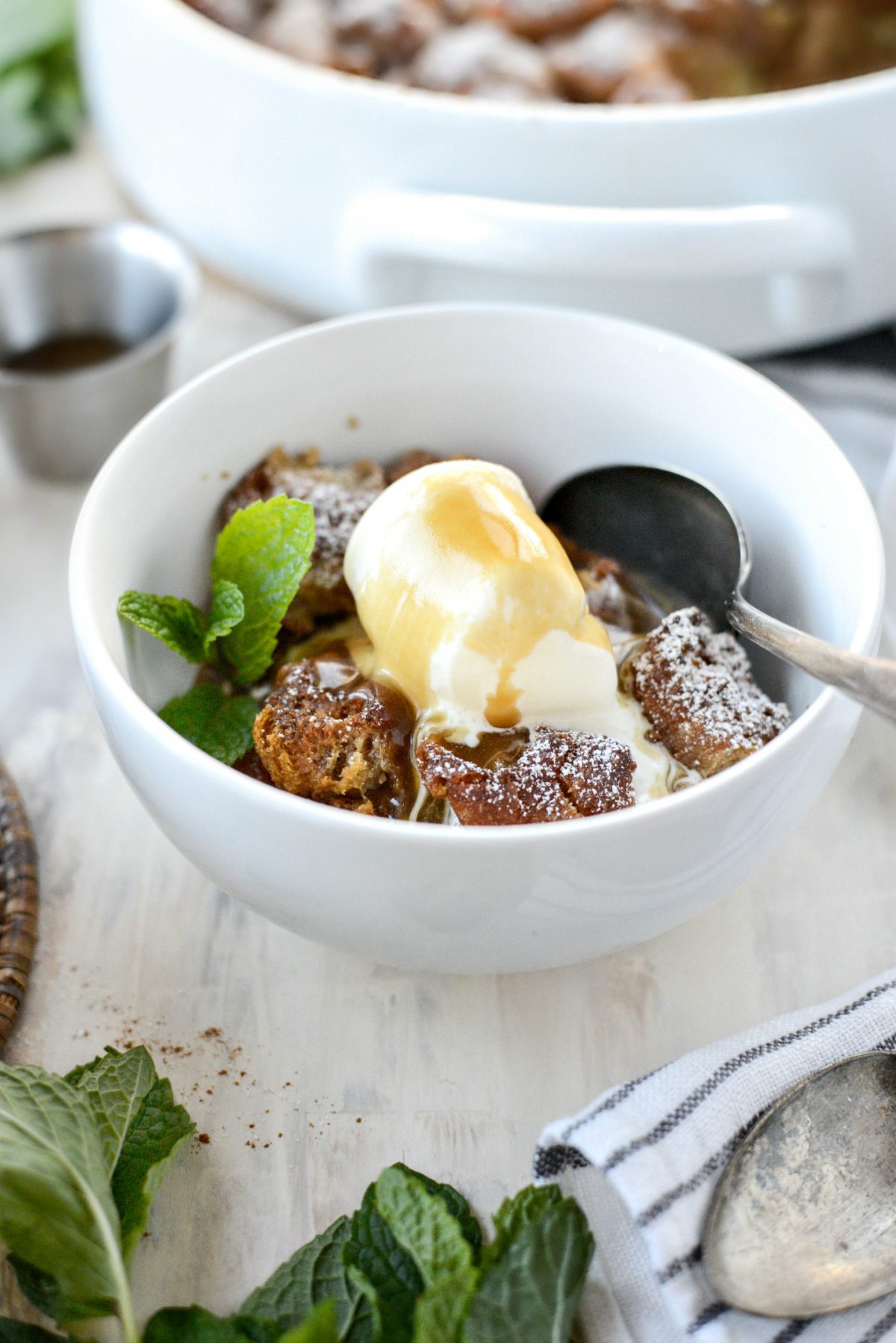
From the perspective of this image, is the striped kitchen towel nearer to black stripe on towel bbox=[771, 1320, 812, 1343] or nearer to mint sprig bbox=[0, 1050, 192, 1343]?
black stripe on towel bbox=[771, 1320, 812, 1343]

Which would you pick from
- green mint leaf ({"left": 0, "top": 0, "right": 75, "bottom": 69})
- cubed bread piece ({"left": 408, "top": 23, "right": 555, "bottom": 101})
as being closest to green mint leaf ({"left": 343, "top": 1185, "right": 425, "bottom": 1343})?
cubed bread piece ({"left": 408, "top": 23, "right": 555, "bottom": 101})

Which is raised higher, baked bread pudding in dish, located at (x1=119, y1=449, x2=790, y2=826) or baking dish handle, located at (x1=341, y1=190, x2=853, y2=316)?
baking dish handle, located at (x1=341, y1=190, x2=853, y2=316)

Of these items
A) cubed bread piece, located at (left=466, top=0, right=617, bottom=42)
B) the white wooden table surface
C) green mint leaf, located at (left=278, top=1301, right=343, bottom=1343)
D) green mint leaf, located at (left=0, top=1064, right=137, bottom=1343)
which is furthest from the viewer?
cubed bread piece, located at (left=466, top=0, right=617, bottom=42)

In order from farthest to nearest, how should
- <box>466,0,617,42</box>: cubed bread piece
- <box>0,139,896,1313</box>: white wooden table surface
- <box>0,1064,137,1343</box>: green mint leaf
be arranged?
<box>466,0,617,42</box>: cubed bread piece, <box>0,139,896,1313</box>: white wooden table surface, <box>0,1064,137,1343</box>: green mint leaf

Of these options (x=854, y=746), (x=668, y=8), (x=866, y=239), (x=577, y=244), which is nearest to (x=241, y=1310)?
(x=854, y=746)

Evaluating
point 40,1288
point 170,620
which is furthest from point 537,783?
point 40,1288

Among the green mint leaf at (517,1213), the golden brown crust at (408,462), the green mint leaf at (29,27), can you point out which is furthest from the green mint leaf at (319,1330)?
the green mint leaf at (29,27)

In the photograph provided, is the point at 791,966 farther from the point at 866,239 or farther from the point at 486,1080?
the point at 866,239
